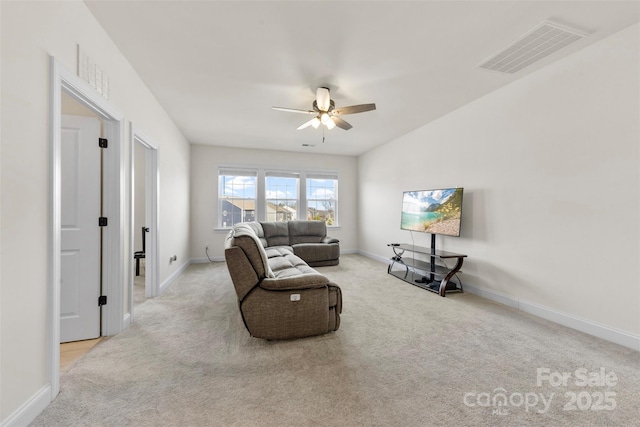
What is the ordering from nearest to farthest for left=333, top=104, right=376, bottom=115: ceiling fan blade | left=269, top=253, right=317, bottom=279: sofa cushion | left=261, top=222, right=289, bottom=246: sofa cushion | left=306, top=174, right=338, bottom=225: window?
left=269, top=253, right=317, bottom=279: sofa cushion
left=333, top=104, right=376, bottom=115: ceiling fan blade
left=261, top=222, right=289, bottom=246: sofa cushion
left=306, top=174, right=338, bottom=225: window

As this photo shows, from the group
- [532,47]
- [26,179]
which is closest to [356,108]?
[532,47]

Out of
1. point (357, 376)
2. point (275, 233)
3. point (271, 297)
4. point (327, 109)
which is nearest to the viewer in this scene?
point (357, 376)

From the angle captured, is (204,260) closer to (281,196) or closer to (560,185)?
(281,196)

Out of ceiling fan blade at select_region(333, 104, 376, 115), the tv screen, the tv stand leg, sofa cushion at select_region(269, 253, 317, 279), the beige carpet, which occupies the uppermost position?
ceiling fan blade at select_region(333, 104, 376, 115)

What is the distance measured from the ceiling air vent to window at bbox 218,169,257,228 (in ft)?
17.1

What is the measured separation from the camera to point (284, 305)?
7.75 feet

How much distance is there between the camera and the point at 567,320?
106 inches

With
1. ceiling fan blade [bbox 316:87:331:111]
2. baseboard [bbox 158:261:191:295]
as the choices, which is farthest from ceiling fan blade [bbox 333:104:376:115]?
A: baseboard [bbox 158:261:191:295]

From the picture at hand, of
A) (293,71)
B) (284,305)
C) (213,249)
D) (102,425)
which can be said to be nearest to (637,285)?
(284,305)

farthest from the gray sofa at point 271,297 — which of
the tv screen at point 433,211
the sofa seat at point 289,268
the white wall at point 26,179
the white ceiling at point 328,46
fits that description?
the tv screen at point 433,211

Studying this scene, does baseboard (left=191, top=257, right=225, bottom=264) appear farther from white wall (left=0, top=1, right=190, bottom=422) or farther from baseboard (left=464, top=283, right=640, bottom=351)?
baseboard (left=464, top=283, right=640, bottom=351)

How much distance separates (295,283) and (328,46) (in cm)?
224

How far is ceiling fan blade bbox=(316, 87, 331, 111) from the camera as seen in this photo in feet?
10.2

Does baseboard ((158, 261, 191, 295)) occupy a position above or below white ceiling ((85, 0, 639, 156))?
below
